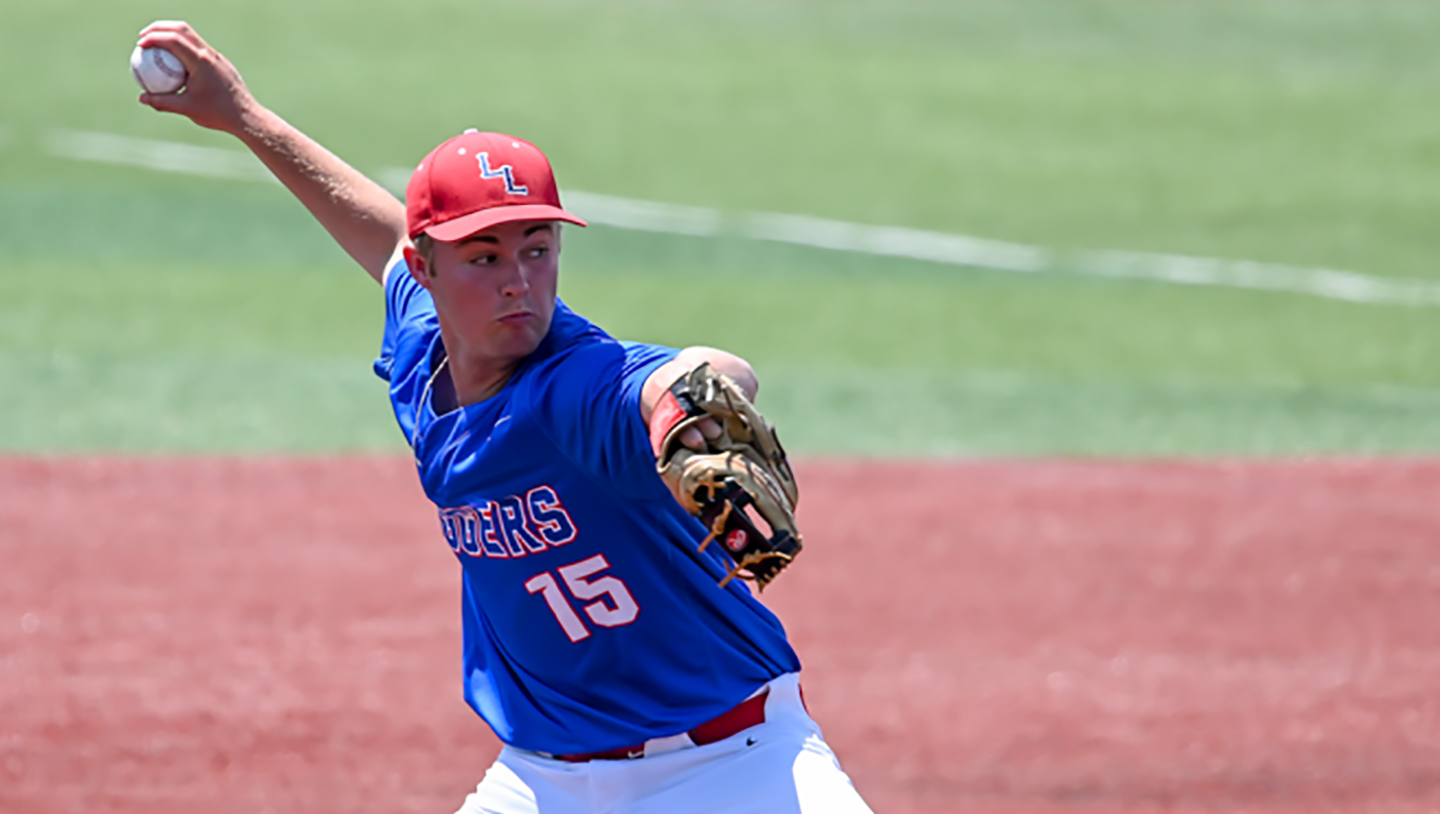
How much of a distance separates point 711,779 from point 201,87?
2.25 meters

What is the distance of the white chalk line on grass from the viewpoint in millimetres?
15094

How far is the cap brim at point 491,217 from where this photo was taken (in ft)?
11.0

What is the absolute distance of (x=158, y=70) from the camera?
4500mm

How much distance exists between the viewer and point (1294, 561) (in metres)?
9.00

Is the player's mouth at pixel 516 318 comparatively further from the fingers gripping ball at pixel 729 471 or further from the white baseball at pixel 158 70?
the white baseball at pixel 158 70

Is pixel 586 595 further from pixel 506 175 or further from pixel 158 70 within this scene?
pixel 158 70

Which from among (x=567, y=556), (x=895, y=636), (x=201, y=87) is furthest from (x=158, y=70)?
(x=895, y=636)

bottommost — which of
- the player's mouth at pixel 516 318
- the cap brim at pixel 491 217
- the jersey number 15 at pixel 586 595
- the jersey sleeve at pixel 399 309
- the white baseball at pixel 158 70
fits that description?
the jersey number 15 at pixel 586 595

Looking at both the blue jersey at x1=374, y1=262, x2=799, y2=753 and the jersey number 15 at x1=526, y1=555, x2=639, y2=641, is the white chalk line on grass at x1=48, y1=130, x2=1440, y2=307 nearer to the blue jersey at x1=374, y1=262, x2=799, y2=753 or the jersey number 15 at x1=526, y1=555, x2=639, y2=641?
the blue jersey at x1=374, y1=262, x2=799, y2=753

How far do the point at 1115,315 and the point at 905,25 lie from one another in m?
10.3

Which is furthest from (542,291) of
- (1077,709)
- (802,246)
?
(802,246)

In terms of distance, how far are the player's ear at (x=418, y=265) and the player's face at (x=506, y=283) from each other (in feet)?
0.44

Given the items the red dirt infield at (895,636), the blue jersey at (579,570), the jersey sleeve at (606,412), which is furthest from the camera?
the red dirt infield at (895,636)

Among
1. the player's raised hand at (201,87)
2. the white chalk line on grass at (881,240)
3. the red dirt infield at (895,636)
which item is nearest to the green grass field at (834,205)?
the white chalk line on grass at (881,240)
